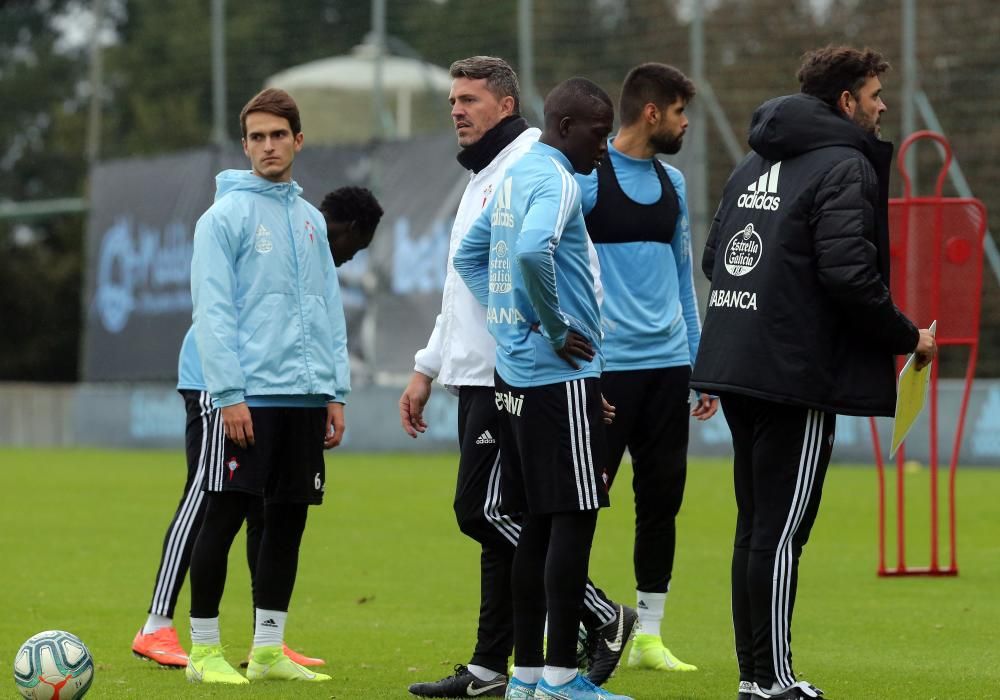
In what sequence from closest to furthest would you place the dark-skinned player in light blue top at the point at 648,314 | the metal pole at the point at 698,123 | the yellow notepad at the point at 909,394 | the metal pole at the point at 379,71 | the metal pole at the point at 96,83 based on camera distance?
1. the yellow notepad at the point at 909,394
2. the dark-skinned player in light blue top at the point at 648,314
3. the metal pole at the point at 698,123
4. the metal pole at the point at 379,71
5. the metal pole at the point at 96,83

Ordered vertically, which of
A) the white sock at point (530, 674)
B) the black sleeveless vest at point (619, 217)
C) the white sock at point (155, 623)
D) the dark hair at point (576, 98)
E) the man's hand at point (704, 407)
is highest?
the dark hair at point (576, 98)

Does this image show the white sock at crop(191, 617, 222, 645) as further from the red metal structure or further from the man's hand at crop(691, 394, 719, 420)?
the red metal structure

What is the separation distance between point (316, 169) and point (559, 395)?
18.5m

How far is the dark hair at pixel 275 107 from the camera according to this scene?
6340 millimetres

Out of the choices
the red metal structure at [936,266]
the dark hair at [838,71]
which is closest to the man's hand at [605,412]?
the dark hair at [838,71]

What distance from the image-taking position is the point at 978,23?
60.1 feet

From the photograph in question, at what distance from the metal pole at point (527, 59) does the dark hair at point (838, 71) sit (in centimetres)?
1543

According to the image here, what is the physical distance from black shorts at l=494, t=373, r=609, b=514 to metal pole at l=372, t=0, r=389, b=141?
1791 cm

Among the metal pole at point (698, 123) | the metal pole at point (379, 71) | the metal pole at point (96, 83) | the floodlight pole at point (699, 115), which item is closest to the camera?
the metal pole at point (698, 123)

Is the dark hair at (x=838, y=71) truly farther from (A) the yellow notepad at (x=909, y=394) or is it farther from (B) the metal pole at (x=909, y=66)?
(B) the metal pole at (x=909, y=66)

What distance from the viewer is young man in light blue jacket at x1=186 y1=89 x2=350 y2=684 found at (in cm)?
619

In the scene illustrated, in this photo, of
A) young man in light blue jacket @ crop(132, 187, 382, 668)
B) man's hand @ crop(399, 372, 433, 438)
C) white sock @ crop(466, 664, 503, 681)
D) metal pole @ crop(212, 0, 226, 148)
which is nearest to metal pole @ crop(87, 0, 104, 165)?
metal pole @ crop(212, 0, 226, 148)

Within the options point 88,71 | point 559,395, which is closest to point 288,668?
point 559,395

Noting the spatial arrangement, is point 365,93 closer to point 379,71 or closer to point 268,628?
point 379,71
